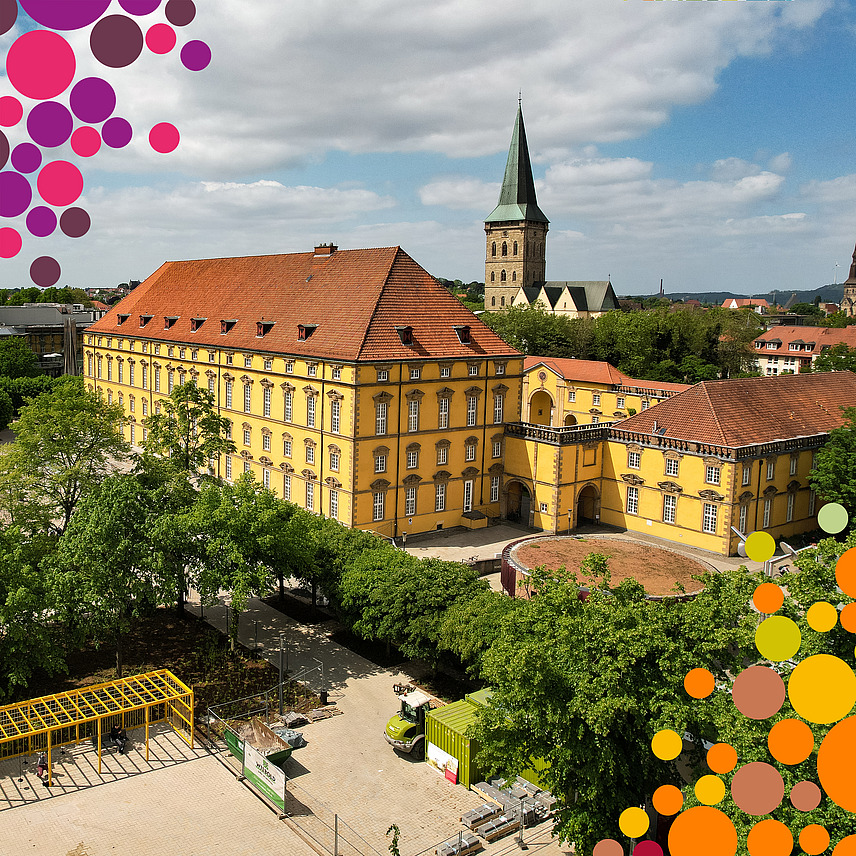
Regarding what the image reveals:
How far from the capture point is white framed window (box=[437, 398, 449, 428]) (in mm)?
46438

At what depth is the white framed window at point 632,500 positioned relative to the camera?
47.3 m

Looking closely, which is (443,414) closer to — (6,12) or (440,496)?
(440,496)

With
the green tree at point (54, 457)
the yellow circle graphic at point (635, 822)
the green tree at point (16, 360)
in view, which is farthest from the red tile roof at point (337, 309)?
the yellow circle graphic at point (635, 822)

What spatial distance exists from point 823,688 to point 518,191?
13164cm

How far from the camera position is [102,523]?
27.8 metres

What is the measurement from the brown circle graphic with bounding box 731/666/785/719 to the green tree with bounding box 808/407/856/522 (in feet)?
133

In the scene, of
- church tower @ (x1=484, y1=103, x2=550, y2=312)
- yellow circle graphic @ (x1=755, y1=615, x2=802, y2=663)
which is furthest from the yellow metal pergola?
church tower @ (x1=484, y1=103, x2=550, y2=312)

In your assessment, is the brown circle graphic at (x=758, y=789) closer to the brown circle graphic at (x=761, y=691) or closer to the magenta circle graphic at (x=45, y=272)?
the brown circle graphic at (x=761, y=691)

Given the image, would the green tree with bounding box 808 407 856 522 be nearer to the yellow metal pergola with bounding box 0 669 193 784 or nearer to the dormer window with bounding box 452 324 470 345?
the dormer window with bounding box 452 324 470 345

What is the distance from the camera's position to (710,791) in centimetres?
809

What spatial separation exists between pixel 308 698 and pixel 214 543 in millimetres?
6230

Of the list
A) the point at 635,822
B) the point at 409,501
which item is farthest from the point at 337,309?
the point at 635,822

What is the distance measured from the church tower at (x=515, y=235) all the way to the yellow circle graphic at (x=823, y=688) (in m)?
126

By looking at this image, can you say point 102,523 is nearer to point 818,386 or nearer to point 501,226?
point 818,386
